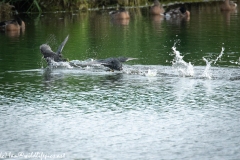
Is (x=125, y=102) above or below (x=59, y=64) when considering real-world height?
below

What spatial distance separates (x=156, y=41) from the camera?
2444 cm

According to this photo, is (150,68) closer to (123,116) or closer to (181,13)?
(123,116)

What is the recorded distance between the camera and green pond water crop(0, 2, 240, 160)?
10.4 m

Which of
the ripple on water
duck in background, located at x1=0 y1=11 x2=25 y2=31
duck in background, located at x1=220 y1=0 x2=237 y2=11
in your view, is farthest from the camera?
duck in background, located at x1=220 y1=0 x2=237 y2=11

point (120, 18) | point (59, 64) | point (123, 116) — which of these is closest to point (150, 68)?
point (59, 64)

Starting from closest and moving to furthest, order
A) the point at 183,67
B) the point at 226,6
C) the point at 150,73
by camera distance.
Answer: the point at 150,73
the point at 183,67
the point at 226,6

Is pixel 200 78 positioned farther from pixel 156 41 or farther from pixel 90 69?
pixel 156 41

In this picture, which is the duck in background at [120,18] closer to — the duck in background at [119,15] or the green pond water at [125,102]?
the duck in background at [119,15]

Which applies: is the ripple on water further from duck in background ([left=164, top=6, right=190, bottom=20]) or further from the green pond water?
duck in background ([left=164, top=6, right=190, bottom=20])

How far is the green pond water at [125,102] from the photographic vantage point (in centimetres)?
1035

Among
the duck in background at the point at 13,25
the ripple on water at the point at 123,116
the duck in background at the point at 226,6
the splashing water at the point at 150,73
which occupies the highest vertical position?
the duck in background at the point at 226,6

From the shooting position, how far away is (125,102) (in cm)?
1352

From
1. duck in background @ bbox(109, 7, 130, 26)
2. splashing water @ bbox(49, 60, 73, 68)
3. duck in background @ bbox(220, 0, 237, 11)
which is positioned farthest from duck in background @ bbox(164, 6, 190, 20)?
splashing water @ bbox(49, 60, 73, 68)

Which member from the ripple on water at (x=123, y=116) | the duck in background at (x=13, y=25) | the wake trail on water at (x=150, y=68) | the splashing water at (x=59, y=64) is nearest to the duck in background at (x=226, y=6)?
the duck in background at (x=13, y=25)
